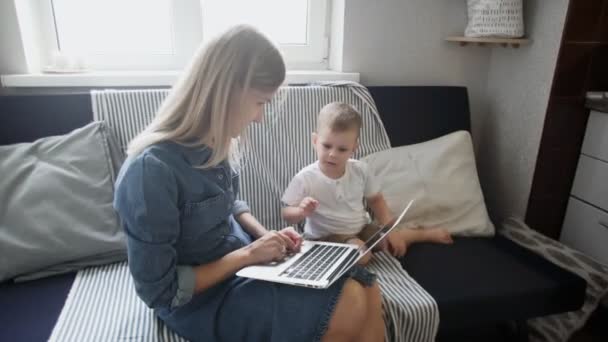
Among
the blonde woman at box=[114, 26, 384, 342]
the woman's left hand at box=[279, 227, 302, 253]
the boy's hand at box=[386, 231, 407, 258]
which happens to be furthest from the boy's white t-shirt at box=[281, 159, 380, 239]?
the blonde woman at box=[114, 26, 384, 342]

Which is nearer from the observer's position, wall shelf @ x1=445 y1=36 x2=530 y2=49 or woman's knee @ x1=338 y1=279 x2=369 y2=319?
woman's knee @ x1=338 y1=279 x2=369 y2=319

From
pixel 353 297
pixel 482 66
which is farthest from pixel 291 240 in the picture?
pixel 482 66

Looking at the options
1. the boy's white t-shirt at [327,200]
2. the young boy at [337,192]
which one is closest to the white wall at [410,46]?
the young boy at [337,192]

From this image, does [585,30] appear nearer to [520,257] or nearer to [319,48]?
[520,257]

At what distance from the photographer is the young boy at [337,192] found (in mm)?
1320

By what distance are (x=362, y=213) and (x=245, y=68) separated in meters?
0.71

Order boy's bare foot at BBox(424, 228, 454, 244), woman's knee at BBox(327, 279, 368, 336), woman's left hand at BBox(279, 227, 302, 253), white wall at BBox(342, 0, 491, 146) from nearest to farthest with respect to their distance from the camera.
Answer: woman's knee at BBox(327, 279, 368, 336) < woman's left hand at BBox(279, 227, 302, 253) < boy's bare foot at BBox(424, 228, 454, 244) < white wall at BBox(342, 0, 491, 146)

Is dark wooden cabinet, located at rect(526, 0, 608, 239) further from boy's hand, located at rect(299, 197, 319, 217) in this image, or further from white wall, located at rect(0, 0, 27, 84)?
white wall, located at rect(0, 0, 27, 84)

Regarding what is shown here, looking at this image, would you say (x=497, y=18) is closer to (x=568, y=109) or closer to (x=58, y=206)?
→ (x=568, y=109)

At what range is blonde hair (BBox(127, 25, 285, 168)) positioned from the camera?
907 millimetres

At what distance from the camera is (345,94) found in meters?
1.64

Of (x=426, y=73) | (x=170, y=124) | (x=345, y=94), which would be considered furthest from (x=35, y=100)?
(x=426, y=73)

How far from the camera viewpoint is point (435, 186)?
5.28 feet

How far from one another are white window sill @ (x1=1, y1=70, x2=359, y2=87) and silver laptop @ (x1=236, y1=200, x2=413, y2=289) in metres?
0.76
